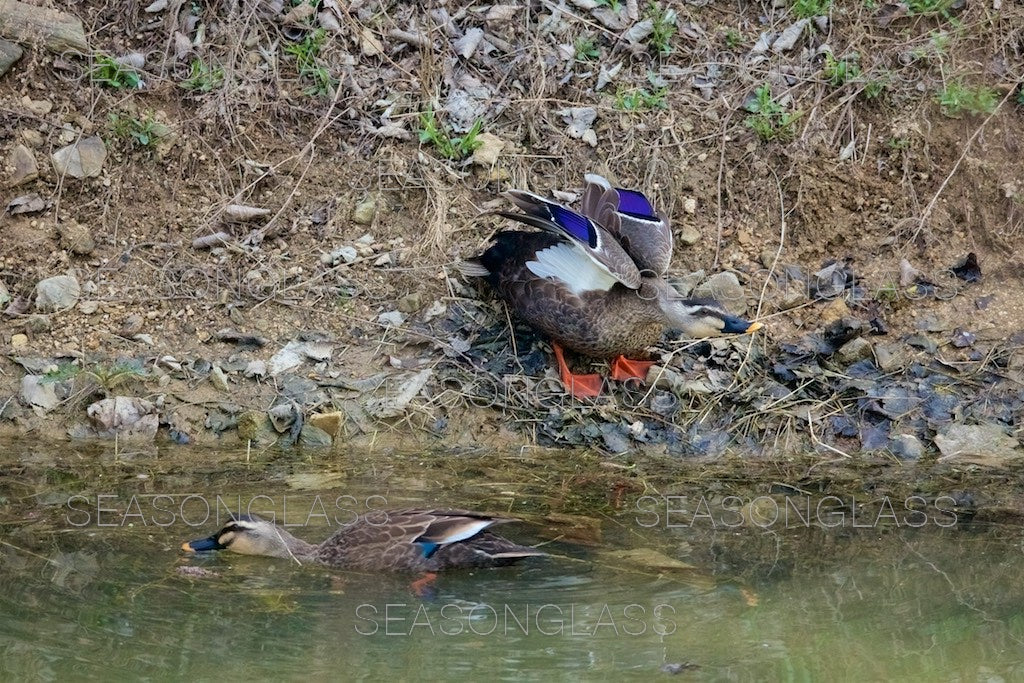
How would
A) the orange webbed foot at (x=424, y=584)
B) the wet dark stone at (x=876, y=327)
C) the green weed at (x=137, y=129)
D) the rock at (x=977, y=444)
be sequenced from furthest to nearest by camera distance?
the green weed at (x=137, y=129) → the wet dark stone at (x=876, y=327) → the rock at (x=977, y=444) → the orange webbed foot at (x=424, y=584)

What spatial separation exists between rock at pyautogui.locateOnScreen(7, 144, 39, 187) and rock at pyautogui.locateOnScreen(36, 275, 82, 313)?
653mm

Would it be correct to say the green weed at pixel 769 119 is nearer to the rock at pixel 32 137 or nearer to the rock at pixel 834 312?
the rock at pixel 834 312

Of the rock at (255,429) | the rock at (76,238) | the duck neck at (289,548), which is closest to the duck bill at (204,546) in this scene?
the duck neck at (289,548)

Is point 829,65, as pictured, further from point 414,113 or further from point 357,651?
point 357,651

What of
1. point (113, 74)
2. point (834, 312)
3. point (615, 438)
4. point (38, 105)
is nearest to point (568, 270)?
point (615, 438)

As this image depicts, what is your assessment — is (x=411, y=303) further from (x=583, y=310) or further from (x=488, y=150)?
(x=488, y=150)

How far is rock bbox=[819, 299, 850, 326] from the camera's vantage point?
6.64 metres

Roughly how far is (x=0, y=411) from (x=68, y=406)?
1.01ft

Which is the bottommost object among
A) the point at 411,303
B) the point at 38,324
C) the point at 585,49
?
the point at 38,324

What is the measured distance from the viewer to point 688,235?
22.9 feet

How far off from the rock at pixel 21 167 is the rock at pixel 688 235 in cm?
355

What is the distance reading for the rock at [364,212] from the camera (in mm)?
6969

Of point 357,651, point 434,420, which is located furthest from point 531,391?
point 357,651

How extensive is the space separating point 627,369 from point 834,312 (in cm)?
119
